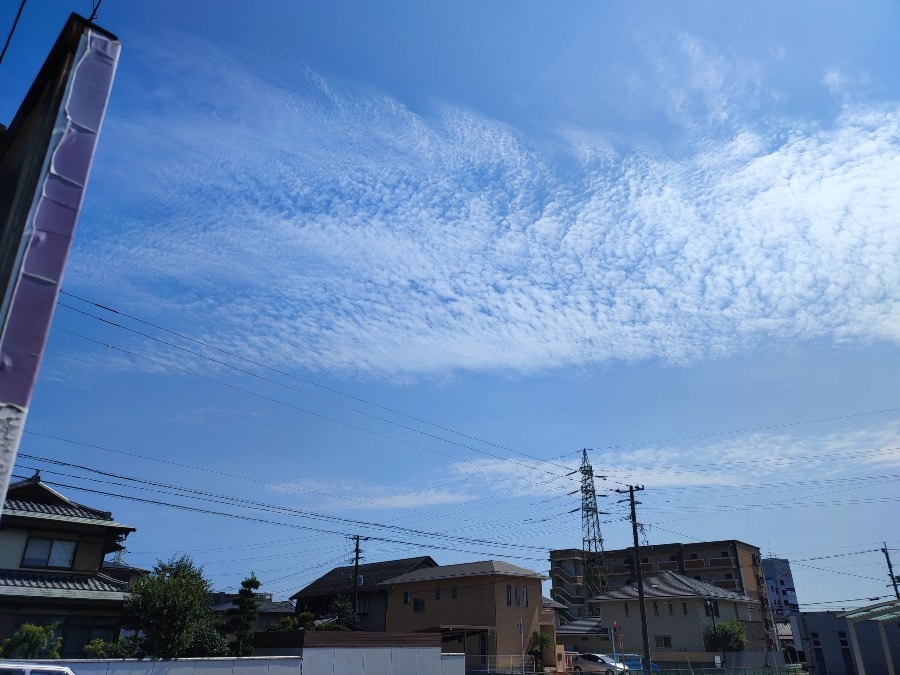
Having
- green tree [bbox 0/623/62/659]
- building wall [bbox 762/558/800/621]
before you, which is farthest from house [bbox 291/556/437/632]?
building wall [bbox 762/558/800/621]

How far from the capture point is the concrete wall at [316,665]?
18.3m

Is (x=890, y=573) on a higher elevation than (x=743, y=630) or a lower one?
higher

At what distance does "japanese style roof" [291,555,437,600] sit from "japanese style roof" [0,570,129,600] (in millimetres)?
29912

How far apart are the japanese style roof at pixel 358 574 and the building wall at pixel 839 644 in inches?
1143

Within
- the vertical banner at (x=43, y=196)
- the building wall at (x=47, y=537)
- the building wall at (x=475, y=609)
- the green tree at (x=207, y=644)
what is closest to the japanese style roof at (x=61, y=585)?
the building wall at (x=47, y=537)

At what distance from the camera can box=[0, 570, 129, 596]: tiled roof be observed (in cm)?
2084

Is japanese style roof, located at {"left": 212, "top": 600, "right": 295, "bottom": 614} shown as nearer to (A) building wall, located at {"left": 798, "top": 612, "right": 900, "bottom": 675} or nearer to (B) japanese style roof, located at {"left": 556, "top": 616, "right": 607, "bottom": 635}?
(B) japanese style roof, located at {"left": 556, "top": 616, "right": 607, "bottom": 635}

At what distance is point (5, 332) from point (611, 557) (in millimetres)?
99234

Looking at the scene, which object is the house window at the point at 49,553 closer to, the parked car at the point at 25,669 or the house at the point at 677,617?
the parked car at the point at 25,669

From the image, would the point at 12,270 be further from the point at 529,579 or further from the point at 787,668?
the point at 787,668

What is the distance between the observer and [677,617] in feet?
158

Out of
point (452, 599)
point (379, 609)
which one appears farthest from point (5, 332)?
point (379, 609)

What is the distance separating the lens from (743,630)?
4675 centimetres

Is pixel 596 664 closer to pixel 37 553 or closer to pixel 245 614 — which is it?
pixel 245 614
